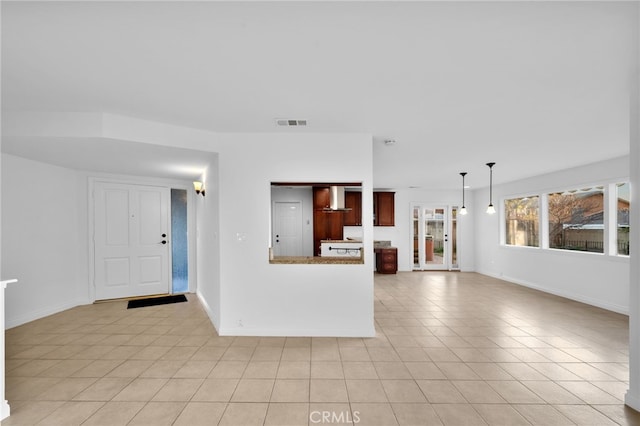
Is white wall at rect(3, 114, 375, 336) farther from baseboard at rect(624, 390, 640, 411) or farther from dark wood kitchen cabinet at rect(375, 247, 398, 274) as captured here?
dark wood kitchen cabinet at rect(375, 247, 398, 274)

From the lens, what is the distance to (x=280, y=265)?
12.2 ft

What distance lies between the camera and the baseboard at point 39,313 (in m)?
4.01

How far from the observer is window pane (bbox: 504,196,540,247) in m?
6.75

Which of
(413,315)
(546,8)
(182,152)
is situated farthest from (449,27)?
(413,315)

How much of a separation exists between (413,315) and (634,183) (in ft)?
10.3

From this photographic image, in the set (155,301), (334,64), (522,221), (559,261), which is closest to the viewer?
(334,64)

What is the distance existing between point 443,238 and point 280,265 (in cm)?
687

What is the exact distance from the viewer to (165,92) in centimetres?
257

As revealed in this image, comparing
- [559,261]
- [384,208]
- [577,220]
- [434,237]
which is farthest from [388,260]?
[577,220]

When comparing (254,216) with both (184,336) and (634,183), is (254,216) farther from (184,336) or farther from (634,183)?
(634,183)

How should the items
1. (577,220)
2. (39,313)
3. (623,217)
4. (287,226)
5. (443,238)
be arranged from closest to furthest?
(39,313) → (623,217) → (577,220) → (287,226) → (443,238)

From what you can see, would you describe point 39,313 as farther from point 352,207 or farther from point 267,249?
point 352,207

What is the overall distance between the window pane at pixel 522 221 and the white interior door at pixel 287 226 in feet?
18.2

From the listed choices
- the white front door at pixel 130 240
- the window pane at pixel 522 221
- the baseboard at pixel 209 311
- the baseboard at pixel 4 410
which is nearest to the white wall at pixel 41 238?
the white front door at pixel 130 240
